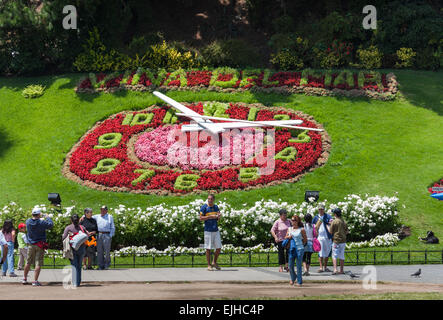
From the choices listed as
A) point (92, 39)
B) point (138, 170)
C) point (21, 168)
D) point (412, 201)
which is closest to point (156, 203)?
point (138, 170)

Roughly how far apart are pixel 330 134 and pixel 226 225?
8.94 m

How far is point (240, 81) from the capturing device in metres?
33.4

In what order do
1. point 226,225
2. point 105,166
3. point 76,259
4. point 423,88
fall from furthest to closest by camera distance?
point 423,88, point 105,166, point 226,225, point 76,259

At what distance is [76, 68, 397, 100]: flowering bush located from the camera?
32250 millimetres

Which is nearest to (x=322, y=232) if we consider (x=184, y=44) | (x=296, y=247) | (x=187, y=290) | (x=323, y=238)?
(x=323, y=238)

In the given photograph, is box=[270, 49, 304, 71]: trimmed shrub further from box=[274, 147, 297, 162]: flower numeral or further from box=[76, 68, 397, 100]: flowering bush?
box=[274, 147, 297, 162]: flower numeral

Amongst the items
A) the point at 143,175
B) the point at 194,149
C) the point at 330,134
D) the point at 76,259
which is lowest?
the point at 76,259

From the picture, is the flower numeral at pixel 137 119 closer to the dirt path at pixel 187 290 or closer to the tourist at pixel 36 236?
the tourist at pixel 36 236

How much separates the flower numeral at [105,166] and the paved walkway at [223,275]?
900 centimetres

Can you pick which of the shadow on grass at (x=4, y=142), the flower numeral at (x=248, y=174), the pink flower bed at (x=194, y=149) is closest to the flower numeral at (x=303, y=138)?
the pink flower bed at (x=194, y=149)

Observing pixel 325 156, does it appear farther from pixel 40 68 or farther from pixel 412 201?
pixel 40 68

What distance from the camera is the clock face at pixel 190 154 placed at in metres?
26.2

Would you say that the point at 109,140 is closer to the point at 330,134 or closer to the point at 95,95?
the point at 95,95

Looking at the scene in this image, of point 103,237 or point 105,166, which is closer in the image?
point 103,237
